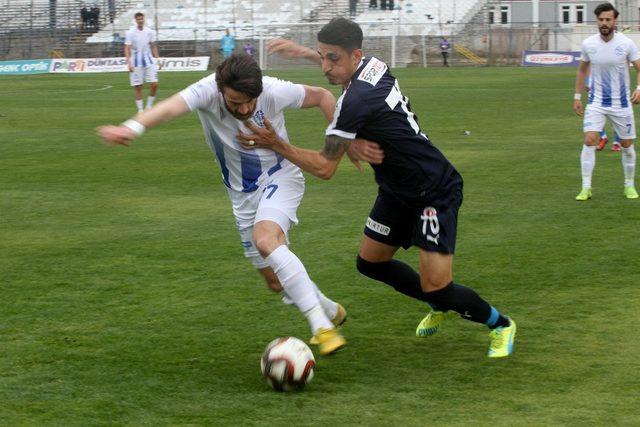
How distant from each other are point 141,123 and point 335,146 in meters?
1.19

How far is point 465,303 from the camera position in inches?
270

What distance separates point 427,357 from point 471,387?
72cm

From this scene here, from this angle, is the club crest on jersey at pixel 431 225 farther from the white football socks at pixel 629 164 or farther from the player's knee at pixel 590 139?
the white football socks at pixel 629 164

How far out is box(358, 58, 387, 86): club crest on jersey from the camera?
6504 mm

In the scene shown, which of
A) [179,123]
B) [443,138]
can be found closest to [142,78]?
[179,123]

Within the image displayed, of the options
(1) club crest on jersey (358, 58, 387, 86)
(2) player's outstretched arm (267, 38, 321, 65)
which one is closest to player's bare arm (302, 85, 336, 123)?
(2) player's outstretched arm (267, 38, 321, 65)

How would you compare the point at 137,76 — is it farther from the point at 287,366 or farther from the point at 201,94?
the point at 287,366

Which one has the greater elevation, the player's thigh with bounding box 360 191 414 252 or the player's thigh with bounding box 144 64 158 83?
the player's thigh with bounding box 144 64 158 83

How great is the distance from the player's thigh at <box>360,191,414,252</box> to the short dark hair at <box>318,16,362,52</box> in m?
1.02

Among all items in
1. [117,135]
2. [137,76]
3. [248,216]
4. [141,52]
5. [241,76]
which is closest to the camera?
[117,135]

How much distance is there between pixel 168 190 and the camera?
15055mm

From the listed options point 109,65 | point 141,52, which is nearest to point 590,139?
point 141,52

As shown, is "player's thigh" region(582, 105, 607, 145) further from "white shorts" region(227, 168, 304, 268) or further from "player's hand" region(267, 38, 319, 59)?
"white shorts" region(227, 168, 304, 268)

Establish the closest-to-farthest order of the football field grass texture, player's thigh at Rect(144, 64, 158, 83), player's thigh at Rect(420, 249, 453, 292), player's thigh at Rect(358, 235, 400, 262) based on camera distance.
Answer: the football field grass texture → player's thigh at Rect(420, 249, 453, 292) → player's thigh at Rect(358, 235, 400, 262) → player's thigh at Rect(144, 64, 158, 83)
